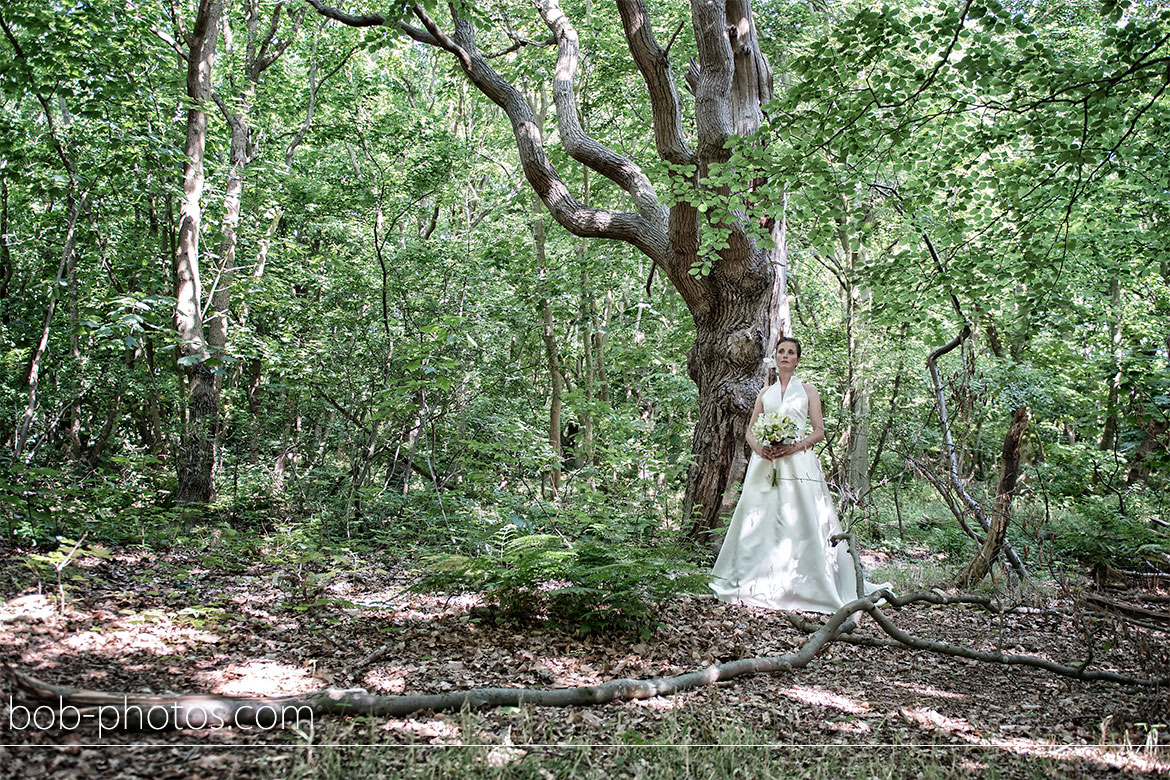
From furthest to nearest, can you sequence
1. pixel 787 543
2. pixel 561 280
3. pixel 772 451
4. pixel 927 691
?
1. pixel 561 280
2. pixel 772 451
3. pixel 787 543
4. pixel 927 691

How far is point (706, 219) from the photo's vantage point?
281 inches

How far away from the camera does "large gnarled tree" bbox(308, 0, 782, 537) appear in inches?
295

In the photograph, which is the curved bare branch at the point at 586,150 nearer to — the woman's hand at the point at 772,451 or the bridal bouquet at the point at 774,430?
the bridal bouquet at the point at 774,430

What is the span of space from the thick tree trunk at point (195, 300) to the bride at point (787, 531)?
584 centimetres

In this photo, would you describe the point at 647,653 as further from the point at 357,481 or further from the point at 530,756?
the point at 357,481

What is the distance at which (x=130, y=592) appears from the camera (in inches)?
187

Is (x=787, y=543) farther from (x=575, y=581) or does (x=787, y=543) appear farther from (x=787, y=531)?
(x=575, y=581)

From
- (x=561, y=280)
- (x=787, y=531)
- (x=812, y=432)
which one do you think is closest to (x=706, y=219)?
(x=812, y=432)

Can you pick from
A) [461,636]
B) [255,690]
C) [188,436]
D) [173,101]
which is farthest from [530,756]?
[173,101]

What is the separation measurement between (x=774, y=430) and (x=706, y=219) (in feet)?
7.31

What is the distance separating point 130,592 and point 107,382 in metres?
8.63

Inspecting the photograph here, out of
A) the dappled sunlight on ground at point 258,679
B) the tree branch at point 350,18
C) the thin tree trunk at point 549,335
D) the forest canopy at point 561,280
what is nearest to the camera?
the dappled sunlight on ground at point 258,679

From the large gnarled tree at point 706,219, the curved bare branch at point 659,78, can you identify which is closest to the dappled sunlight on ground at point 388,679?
the large gnarled tree at point 706,219

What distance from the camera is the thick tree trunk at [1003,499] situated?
21.3ft
